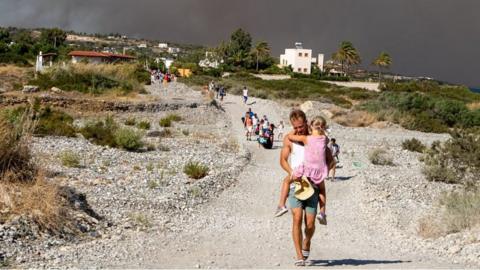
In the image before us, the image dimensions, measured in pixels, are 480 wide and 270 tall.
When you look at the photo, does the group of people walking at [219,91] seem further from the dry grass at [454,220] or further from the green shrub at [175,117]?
the dry grass at [454,220]

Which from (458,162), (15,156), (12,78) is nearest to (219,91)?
(12,78)

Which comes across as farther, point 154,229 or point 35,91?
point 35,91

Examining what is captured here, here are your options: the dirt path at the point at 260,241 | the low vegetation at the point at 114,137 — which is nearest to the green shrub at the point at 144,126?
the low vegetation at the point at 114,137

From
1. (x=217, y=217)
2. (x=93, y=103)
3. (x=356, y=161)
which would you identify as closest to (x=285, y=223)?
(x=217, y=217)

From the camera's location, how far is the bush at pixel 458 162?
18.0m

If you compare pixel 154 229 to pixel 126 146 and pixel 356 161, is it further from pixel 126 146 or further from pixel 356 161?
pixel 356 161

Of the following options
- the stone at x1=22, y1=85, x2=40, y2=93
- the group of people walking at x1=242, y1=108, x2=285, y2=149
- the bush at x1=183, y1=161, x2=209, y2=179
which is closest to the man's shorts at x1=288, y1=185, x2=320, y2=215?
the bush at x1=183, y1=161, x2=209, y2=179

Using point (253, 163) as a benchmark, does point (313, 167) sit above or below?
above

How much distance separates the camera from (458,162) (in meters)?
18.8

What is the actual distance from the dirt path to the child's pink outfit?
1.24 meters

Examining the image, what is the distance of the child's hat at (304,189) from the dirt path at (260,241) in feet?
3.23

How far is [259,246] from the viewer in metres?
9.25

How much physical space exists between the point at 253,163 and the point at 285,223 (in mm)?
8538

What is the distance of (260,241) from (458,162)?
1114 cm
